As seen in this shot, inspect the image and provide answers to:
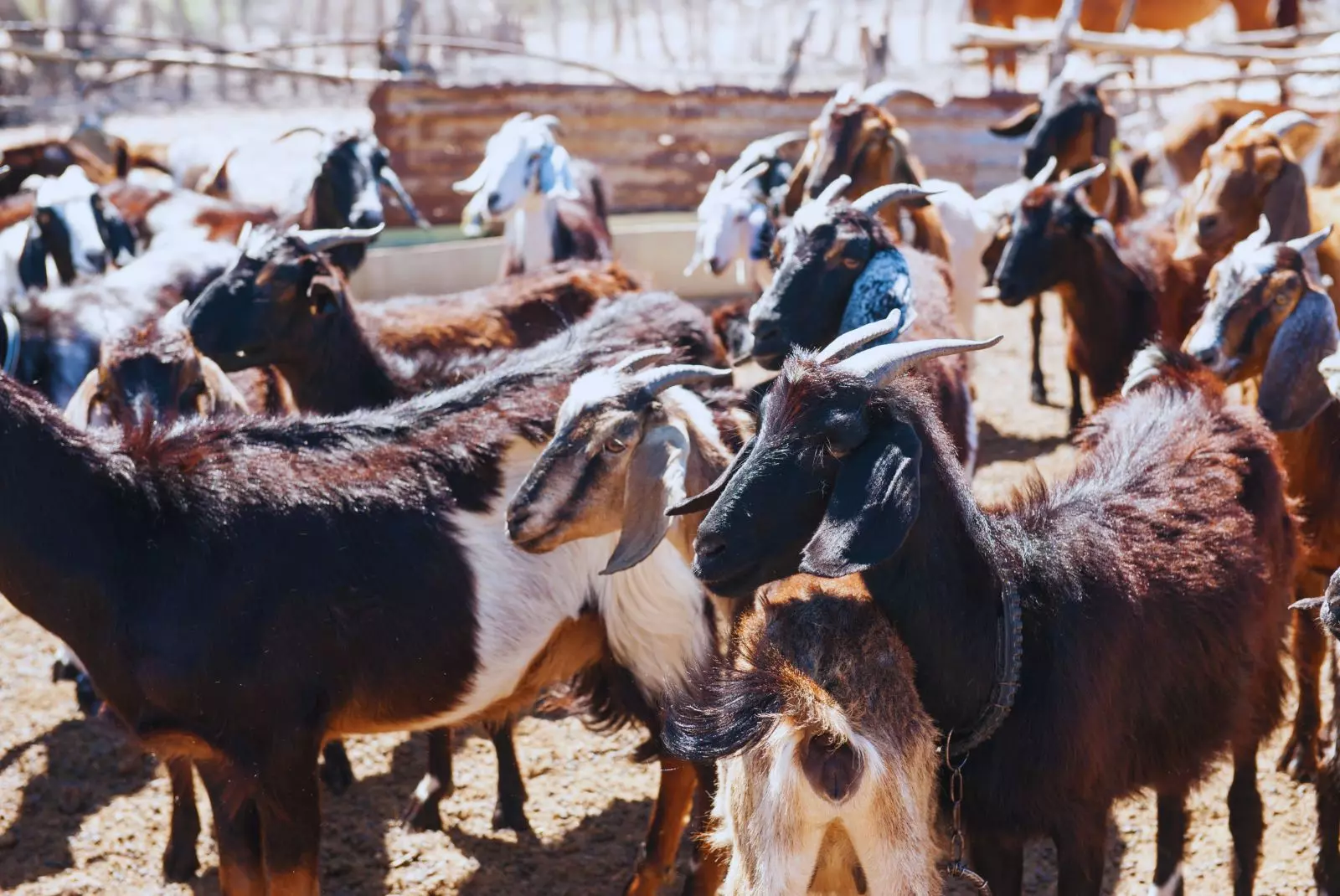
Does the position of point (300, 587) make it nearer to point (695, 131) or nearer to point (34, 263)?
point (34, 263)

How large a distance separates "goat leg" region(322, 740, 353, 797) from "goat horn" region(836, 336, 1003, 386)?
3106 mm

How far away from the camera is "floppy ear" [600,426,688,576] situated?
4152 millimetres

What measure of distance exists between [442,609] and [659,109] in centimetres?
1068

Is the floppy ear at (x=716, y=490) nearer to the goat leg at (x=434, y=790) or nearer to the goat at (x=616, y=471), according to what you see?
the goat at (x=616, y=471)

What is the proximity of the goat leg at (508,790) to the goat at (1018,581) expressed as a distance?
83.6 inches

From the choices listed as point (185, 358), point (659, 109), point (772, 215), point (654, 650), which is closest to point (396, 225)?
point (659, 109)

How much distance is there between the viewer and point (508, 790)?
209 inches

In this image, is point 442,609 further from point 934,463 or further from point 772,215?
point 772,215

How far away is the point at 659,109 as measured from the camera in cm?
1417

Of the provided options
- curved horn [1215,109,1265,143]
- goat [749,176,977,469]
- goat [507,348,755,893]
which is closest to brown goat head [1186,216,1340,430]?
goat [749,176,977,469]

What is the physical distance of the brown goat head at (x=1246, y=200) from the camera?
24.8ft

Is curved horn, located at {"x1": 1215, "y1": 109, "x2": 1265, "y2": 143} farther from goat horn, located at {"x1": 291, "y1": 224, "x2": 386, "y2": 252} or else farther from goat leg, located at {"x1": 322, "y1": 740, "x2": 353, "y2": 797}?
goat leg, located at {"x1": 322, "y1": 740, "x2": 353, "y2": 797}

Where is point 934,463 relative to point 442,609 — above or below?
above

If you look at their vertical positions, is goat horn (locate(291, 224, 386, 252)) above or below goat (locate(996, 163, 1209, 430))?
above
